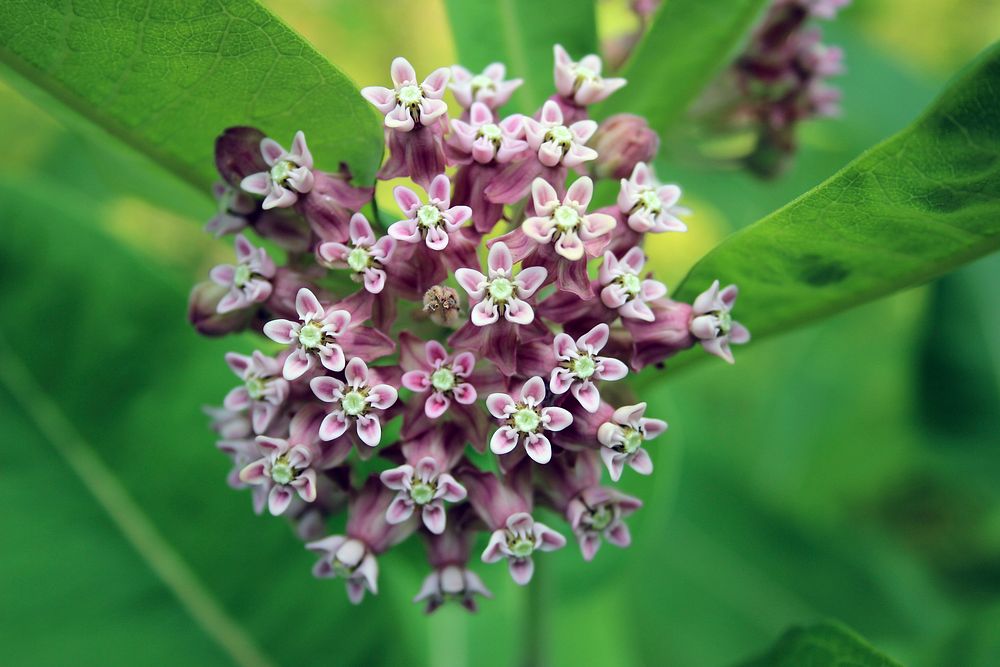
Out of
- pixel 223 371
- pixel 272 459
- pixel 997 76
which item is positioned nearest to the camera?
pixel 997 76

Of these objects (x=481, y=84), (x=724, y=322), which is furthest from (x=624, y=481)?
(x=481, y=84)

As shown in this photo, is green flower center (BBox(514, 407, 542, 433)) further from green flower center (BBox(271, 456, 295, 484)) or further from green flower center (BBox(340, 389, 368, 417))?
green flower center (BBox(271, 456, 295, 484))

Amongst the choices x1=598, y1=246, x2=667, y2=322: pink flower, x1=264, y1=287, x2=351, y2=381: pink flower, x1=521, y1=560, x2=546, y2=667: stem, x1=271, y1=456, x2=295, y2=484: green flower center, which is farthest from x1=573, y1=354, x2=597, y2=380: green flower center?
x1=521, y1=560, x2=546, y2=667: stem

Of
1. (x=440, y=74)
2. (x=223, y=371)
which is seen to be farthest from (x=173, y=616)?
(x=440, y=74)

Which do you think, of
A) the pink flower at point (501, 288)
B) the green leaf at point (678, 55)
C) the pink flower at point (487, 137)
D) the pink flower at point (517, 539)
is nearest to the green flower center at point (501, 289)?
the pink flower at point (501, 288)

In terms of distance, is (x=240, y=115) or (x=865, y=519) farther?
(x=865, y=519)

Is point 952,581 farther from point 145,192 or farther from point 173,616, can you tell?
point 145,192

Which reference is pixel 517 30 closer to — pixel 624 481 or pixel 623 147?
pixel 623 147
